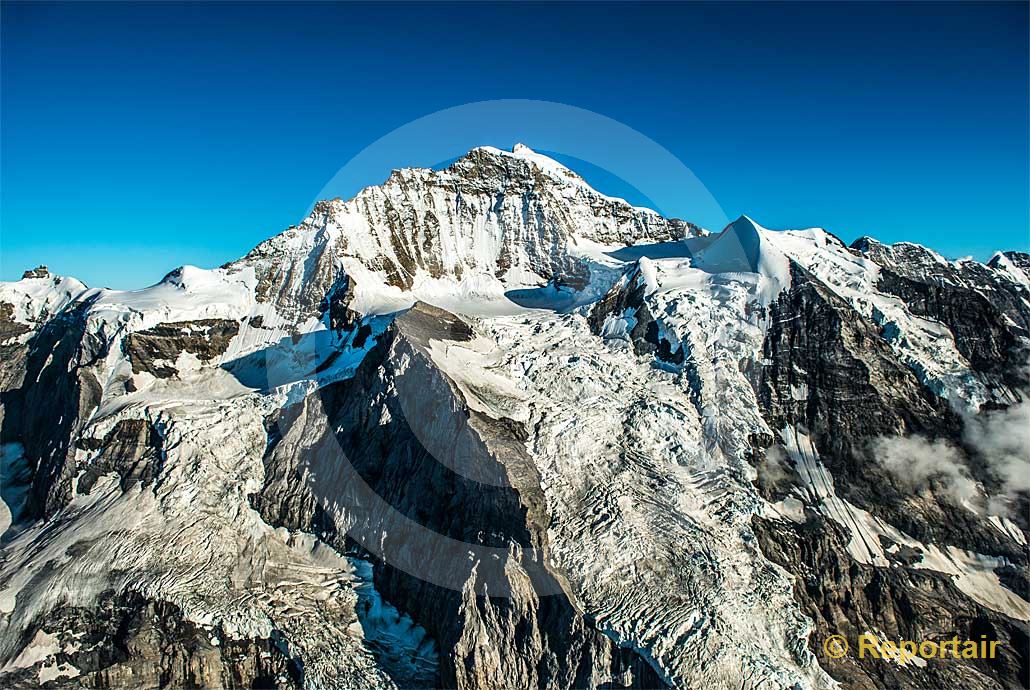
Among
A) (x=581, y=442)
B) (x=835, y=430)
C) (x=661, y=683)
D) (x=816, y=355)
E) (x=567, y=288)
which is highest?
(x=567, y=288)

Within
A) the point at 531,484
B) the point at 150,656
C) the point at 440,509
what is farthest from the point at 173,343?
the point at 531,484

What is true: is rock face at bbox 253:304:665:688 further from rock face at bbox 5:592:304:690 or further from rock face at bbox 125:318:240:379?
rock face at bbox 125:318:240:379

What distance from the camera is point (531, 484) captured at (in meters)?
50.9

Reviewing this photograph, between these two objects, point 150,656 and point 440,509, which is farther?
point 440,509

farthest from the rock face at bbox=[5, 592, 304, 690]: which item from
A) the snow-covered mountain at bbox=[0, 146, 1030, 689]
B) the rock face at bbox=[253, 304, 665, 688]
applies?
the rock face at bbox=[253, 304, 665, 688]

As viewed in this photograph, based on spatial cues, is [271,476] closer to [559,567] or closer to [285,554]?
[285,554]

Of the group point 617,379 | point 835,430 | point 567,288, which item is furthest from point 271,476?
point 835,430

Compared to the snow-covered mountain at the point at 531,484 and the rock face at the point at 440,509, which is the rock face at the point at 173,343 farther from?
the rock face at the point at 440,509

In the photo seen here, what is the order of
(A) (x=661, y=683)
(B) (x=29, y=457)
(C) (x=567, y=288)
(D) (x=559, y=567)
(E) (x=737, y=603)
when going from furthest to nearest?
1. (C) (x=567, y=288)
2. (B) (x=29, y=457)
3. (D) (x=559, y=567)
4. (E) (x=737, y=603)
5. (A) (x=661, y=683)

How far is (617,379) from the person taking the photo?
62.0 m

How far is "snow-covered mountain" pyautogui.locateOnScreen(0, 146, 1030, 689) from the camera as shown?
45500 millimetres

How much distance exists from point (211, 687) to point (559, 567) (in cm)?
2672

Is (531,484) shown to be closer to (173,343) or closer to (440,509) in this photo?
(440,509)

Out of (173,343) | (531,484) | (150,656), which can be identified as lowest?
(150,656)
